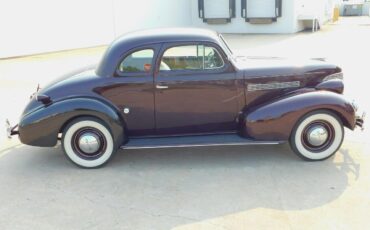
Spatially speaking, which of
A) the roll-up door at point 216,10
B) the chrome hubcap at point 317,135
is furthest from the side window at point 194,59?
the roll-up door at point 216,10

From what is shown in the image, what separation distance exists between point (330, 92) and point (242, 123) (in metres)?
1.13

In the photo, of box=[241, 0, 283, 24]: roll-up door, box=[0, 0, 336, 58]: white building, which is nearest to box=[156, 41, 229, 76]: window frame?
box=[0, 0, 336, 58]: white building

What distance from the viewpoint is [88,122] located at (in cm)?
469

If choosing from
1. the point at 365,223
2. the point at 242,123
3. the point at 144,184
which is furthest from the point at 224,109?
the point at 365,223

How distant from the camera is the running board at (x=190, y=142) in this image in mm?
4695

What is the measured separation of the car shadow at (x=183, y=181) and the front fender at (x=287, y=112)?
40 centimetres

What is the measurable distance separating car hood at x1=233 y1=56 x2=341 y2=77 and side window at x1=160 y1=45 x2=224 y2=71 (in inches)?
11.2

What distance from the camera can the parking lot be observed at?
3.60m

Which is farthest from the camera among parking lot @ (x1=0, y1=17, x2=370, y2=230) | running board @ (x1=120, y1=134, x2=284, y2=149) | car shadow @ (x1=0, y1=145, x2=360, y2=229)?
running board @ (x1=120, y1=134, x2=284, y2=149)

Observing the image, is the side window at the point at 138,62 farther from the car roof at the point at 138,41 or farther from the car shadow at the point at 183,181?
the car shadow at the point at 183,181

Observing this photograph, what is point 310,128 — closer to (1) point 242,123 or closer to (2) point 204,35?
(1) point 242,123

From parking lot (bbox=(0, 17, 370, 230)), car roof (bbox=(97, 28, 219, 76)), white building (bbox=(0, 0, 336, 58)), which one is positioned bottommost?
parking lot (bbox=(0, 17, 370, 230))

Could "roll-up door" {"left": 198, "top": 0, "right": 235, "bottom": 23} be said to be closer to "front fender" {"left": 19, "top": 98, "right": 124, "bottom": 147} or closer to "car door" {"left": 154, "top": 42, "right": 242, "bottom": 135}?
"car door" {"left": 154, "top": 42, "right": 242, "bottom": 135}

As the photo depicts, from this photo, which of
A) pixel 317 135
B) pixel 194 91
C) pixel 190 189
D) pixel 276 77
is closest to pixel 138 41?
pixel 194 91
